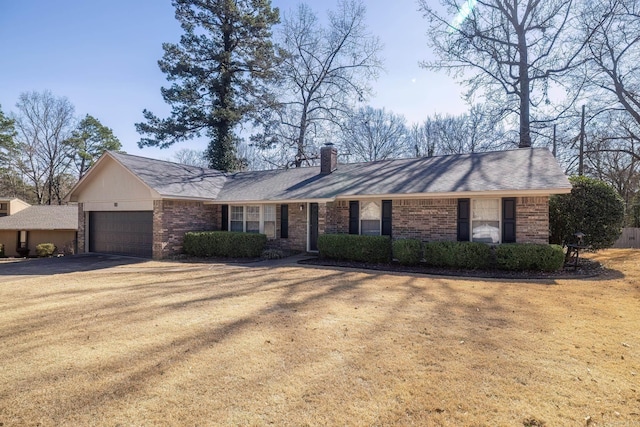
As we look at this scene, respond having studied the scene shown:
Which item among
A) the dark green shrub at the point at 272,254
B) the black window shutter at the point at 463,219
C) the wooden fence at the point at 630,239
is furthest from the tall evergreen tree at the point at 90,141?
the wooden fence at the point at 630,239

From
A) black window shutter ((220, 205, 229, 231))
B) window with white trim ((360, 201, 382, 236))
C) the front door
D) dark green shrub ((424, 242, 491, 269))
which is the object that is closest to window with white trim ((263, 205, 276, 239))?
the front door

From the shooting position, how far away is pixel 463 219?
1124 centimetres

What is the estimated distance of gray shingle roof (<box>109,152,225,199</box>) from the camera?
1356cm

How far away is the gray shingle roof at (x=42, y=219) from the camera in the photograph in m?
24.6

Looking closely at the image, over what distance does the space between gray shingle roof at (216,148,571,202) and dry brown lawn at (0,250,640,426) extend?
4460 millimetres

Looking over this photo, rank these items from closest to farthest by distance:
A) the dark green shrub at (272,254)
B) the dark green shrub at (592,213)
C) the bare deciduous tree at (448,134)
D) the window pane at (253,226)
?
the dark green shrub at (592,213)
the dark green shrub at (272,254)
the window pane at (253,226)
the bare deciduous tree at (448,134)

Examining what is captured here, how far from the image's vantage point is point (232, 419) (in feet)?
8.71

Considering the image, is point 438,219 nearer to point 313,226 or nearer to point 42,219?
point 313,226

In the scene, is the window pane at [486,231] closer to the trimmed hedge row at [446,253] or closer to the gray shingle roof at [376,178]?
the trimmed hedge row at [446,253]

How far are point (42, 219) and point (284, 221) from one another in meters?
22.7

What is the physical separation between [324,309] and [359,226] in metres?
7.44

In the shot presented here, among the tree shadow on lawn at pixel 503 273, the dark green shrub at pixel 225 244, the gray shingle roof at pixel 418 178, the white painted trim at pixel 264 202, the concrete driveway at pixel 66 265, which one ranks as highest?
the gray shingle roof at pixel 418 178

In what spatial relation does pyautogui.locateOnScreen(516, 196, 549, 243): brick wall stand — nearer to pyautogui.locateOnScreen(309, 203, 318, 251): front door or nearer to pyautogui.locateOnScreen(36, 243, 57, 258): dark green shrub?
pyautogui.locateOnScreen(309, 203, 318, 251): front door

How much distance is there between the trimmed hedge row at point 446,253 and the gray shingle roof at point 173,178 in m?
A: 6.34
